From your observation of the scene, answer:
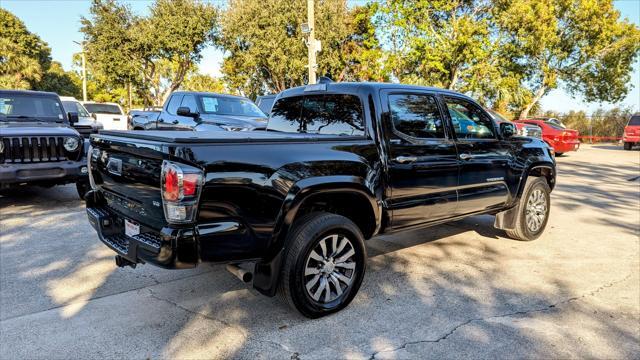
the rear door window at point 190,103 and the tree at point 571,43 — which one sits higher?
the tree at point 571,43

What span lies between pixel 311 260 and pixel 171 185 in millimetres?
1236

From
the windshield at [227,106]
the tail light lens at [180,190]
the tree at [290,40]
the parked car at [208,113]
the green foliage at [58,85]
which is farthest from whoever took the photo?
the green foliage at [58,85]

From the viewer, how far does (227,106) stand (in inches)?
390

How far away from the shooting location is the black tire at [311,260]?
324 centimetres

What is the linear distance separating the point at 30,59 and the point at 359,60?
31.4m

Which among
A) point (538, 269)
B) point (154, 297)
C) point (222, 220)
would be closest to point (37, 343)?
point (154, 297)

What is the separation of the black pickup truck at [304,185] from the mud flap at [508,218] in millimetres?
583

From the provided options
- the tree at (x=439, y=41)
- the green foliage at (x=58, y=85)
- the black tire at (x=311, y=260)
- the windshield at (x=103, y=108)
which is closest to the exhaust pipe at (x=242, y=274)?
the black tire at (x=311, y=260)

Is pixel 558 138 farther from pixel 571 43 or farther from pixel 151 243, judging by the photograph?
pixel 151 243

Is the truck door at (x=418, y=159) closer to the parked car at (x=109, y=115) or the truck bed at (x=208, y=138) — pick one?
the truck bed at (x=208, y=138)

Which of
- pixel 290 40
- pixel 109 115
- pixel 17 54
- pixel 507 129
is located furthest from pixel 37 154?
pixel 17 54

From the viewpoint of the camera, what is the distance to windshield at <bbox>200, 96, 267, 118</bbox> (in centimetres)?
968

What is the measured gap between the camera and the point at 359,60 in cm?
2806

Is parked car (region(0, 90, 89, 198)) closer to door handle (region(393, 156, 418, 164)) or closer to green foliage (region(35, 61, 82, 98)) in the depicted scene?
door handle (region(393, 156, 418, 164))
